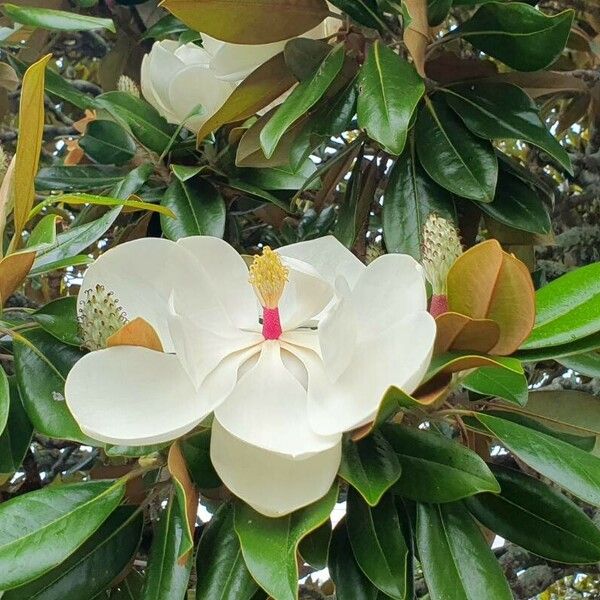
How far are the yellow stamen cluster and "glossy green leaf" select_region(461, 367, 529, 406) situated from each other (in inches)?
6.5

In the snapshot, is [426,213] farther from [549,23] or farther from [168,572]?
[168,572]

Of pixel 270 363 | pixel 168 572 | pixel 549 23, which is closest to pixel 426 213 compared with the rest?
pixel 549 23

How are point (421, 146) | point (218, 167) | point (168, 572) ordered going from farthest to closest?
point (218, 167)
point (421, 146)
point (168, 572)

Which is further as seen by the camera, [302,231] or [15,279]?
[302,231]

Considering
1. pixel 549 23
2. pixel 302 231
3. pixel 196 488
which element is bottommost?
pixel 302 231

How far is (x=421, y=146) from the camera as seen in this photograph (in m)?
0.99

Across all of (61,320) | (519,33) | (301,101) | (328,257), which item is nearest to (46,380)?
(61,320)

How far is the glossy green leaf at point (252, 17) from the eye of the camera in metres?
0.88

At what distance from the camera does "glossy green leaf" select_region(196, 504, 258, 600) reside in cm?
65

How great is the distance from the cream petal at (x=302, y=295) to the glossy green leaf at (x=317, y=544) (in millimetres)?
160

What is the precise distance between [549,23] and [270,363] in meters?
0.48

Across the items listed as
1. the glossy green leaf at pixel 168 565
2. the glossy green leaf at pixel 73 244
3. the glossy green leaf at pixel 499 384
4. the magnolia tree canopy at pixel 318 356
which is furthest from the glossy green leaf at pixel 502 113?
the glossy green leaf at pixel 168 565

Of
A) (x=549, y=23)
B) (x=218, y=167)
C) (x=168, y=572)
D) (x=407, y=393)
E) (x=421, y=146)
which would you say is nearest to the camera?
(x=407, y=393)

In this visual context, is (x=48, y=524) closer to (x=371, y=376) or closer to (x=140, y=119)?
(x=371, y=376)
